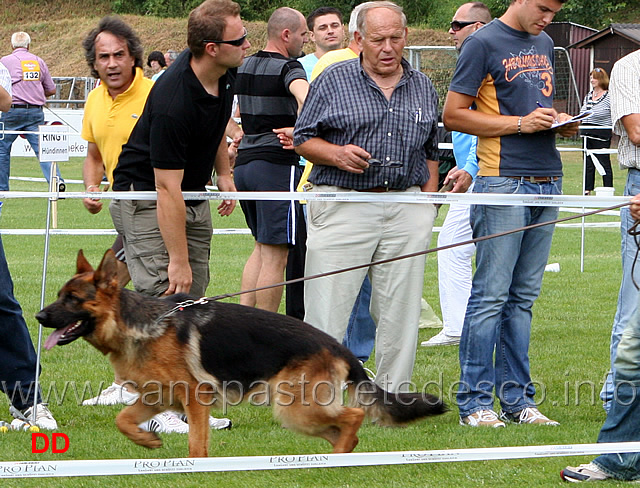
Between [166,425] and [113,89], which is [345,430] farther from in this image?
[113,89]

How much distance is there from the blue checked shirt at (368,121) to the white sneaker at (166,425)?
1606 mm

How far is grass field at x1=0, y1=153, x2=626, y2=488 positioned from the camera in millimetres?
4199

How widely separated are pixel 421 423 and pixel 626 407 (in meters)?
1.04

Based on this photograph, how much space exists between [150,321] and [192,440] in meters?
0.58

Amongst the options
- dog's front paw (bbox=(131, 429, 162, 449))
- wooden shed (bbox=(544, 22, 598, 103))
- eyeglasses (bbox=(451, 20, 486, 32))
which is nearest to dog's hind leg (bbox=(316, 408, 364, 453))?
dog's front paw (bbox=(131, 429, 162, 449))

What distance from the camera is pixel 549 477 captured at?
163 inches

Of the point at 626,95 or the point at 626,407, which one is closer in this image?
the point at 626,407

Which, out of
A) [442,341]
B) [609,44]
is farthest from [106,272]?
[609,44]

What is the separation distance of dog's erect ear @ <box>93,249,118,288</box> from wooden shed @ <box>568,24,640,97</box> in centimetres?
2889

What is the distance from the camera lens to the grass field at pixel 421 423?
4.20 m

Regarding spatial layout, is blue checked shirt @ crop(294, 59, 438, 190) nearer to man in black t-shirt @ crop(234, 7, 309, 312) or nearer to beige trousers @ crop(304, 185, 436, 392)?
beige trousers @ crop(304, 185, 436, 392)

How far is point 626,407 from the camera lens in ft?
13.0

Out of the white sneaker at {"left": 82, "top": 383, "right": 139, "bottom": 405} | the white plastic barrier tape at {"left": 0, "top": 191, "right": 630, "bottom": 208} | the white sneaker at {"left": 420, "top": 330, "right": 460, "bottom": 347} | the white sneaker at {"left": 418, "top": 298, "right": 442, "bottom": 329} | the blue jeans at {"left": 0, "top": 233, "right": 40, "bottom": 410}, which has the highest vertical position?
the white plastic barrier tape at {"left": 0, "top": 191, "right": 630, "bottom": 208}

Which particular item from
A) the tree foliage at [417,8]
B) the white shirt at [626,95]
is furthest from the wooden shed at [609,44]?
the white shirt at [626,95]
